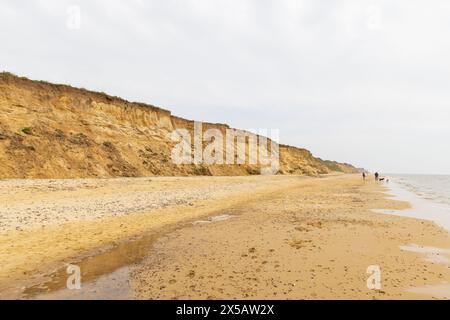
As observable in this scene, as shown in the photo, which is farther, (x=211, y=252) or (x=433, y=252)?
(x=433, y=252)

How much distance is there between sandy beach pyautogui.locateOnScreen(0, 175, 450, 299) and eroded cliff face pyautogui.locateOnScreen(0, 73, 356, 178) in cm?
1318

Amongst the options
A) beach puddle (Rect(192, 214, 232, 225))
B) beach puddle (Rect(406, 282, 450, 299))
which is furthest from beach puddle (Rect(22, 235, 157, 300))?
beach puddle (Rect(406, 282, 450, 299))

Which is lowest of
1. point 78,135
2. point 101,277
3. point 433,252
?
point 101,277

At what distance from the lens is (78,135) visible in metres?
33.8

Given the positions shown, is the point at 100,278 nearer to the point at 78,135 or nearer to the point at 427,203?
the point at 427,203

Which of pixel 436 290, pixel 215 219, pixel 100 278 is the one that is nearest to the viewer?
pixel 436 290

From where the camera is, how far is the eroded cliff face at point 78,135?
1074 inches

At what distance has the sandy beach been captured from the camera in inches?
239

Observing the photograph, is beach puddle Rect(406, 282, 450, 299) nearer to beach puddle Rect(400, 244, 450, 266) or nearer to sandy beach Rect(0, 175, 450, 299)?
sandy beach Rect(0, 175, 450, 299)

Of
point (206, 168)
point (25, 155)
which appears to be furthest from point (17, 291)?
point (206, 168)

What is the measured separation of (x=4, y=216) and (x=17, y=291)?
7.06 m

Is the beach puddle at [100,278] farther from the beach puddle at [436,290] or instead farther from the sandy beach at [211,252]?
the beach puddle at [436,290]

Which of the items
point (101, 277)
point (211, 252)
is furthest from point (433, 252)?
point (101, 277)

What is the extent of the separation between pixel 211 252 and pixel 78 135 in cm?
3001
